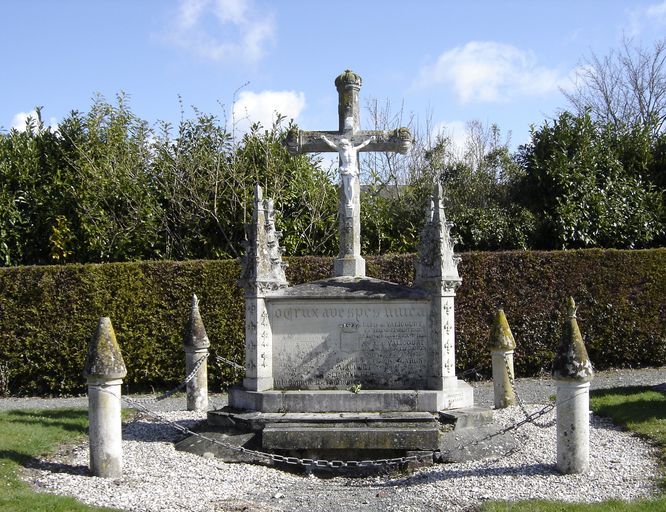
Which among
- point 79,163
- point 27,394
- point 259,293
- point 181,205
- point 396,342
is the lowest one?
point 27,394

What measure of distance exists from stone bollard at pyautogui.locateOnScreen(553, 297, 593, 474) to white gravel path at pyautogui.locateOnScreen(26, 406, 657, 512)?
0.57 ft

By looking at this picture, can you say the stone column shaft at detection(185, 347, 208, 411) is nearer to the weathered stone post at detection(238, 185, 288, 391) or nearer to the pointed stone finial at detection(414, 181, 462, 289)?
the weathered stone post at detection(238, 185, 288, 391)

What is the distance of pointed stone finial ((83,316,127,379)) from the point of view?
8305 millimetres

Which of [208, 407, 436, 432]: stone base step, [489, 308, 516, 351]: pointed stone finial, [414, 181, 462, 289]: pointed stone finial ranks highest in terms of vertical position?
[414, 181, 462, 289]: pointed stone finial

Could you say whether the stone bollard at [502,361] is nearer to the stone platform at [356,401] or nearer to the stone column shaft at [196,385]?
the stone platform at [356,401]

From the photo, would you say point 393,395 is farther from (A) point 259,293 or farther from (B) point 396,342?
(A) point 259,293

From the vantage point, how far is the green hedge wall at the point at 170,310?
1540 centimetres

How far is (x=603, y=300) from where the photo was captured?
16109 mm

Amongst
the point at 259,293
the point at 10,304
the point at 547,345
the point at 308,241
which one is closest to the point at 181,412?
the point at 259,293

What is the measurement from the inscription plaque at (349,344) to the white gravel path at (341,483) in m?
1.56

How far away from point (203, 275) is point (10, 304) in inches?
156

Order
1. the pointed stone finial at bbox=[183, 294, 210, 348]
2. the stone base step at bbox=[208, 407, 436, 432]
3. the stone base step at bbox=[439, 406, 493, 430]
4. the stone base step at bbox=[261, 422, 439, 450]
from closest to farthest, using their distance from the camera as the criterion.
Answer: the stone base step at bbox=[261, 422, 439, 450] → the stone base step at bbox=[208, 407, 436, 432] → the stone base step at bbox=[439, 406, 493, 430] → the pointed stone finial at bbox=[183, 294, 210, 348]

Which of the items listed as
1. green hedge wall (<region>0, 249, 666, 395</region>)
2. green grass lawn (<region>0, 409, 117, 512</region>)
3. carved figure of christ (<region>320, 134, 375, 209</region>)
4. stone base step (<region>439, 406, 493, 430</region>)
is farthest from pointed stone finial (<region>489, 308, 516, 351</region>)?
green grass lawn (<region>0, 409, 117, 512</region>)

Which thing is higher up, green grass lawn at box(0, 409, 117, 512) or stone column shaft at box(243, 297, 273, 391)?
stone column shaft at box(243, 297, 273, 391)
